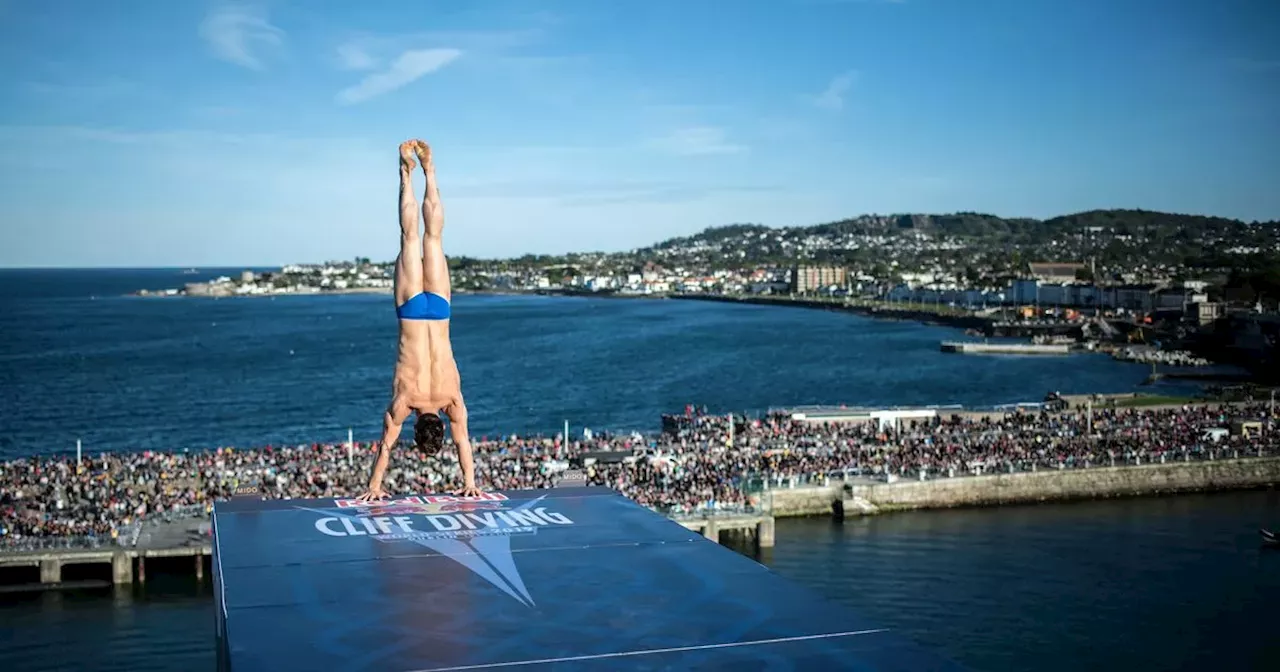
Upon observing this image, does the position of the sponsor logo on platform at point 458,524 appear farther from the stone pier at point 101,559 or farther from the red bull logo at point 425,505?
the stone pier at point 101,559

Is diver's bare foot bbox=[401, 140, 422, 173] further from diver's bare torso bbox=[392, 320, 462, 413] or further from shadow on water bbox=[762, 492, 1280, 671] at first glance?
shadow on water bbox=[762, 492, 1280, 671]

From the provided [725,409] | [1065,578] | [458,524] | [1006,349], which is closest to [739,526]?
[1065,578]

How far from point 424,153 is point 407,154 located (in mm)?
198

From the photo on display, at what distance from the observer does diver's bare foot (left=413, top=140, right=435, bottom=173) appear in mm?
13977

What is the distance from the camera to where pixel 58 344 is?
10944 cm

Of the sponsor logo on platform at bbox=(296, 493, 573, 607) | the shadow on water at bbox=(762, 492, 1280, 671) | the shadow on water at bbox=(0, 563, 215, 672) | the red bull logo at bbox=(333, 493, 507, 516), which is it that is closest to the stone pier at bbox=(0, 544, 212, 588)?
the shadow on water at bbox=(0, 563, 215, 672)

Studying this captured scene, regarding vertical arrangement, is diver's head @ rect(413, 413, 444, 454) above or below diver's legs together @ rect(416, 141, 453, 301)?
below

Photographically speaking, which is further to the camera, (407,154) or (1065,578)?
(1065,578)

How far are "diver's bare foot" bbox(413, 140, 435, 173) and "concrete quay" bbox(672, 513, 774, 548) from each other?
57.7ft

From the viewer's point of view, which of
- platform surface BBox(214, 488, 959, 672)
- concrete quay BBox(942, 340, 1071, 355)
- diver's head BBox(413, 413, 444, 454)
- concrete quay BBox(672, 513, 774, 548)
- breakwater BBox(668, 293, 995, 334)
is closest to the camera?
platform surface BBox(214, 488, 959, 672)

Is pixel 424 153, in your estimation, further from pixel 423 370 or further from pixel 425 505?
pixel 425 505

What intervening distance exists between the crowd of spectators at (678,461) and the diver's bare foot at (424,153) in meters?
12.7

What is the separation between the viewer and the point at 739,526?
101 ft

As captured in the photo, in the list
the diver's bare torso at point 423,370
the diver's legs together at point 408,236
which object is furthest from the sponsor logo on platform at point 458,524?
the diver's legs together at point 408,236
